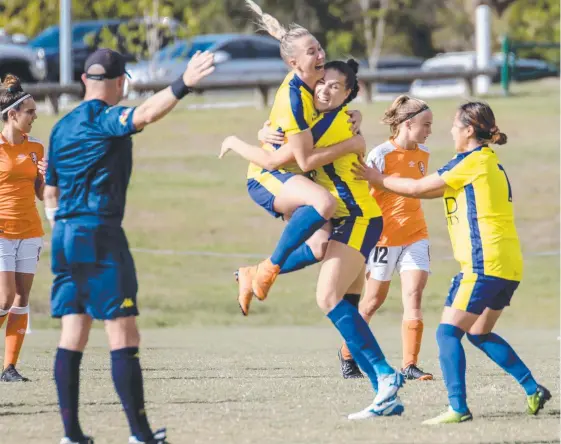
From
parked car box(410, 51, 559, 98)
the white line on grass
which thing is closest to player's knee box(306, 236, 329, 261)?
the white line on grass

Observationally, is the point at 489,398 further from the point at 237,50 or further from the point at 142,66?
the point at 237,50

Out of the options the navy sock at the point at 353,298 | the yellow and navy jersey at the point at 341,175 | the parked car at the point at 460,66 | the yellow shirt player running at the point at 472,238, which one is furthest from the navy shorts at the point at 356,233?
the parked car at the point at 460,66

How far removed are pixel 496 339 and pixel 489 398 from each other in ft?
2.33

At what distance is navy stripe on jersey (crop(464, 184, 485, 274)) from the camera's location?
23.5 ft

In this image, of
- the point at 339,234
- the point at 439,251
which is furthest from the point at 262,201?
the point at 439,251

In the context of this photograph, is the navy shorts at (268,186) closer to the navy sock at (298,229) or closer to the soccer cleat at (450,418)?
the navy sock at (298,229)

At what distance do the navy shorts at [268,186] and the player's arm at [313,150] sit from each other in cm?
26

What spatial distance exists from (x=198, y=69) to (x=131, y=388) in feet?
5.21

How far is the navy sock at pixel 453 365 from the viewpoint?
7090 millimetres

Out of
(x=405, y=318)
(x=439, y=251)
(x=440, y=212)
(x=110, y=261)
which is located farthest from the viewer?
(x=440, y=212)

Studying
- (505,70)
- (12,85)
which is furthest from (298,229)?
(505,70)

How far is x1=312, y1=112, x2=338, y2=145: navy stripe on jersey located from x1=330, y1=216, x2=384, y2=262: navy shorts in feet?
1.68

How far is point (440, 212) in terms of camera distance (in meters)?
19.6

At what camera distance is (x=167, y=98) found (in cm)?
611
